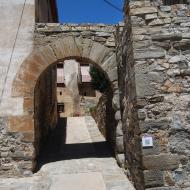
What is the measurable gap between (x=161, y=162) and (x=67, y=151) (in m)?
4.82

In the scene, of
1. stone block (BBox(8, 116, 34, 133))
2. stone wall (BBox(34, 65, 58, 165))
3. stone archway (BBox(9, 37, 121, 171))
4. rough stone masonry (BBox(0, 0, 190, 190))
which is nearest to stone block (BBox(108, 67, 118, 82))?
stone archway (BBox(9, 37, 121, 171))

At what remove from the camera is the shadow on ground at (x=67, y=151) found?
8.31 m

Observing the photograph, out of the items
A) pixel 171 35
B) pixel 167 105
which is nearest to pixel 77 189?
pixel 167 105

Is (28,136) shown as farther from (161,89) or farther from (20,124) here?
(161,89)

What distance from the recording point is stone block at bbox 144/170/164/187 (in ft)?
15.7

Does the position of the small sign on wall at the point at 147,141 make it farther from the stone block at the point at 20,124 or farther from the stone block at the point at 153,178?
the stone block at the point at 20,124

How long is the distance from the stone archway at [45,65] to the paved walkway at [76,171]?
896 mm

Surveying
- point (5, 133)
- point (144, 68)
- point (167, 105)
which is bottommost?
point (5, 133)

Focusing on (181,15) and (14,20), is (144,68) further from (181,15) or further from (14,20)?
(14,20)

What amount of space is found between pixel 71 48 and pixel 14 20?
148cm

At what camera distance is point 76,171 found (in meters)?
7.00

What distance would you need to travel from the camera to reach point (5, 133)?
23.5 feet

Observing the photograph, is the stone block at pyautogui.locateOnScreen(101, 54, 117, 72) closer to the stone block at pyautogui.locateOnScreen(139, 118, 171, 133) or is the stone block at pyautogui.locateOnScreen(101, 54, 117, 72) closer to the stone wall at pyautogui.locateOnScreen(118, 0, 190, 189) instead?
the stone wall at pyautogui.locateOnScreen(118, 0, 190, 189)

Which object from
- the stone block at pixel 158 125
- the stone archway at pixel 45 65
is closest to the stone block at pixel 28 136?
the stone archway at pixel 45 65
